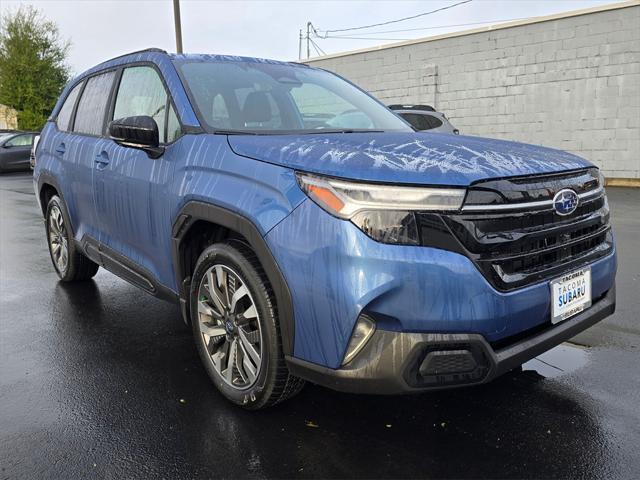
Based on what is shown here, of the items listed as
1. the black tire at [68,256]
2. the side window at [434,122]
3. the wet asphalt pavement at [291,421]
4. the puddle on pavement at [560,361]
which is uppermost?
the side window at [434,122]

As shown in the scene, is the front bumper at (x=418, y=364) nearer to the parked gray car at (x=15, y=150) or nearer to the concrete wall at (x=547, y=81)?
the concrete wall at (x=547, y=81)

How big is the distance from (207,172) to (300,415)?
49.9 inches

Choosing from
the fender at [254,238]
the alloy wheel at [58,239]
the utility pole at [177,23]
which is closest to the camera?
the fender at [254,238]

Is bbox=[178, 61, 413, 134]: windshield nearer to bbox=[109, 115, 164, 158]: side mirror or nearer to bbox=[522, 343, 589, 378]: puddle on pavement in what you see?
bbox=[109, 115, 164, 158]: side mirror

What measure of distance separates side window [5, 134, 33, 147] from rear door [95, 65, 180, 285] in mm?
18088

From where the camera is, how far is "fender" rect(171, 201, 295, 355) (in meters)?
2.34

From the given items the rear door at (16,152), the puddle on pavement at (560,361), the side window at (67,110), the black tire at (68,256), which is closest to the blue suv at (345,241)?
the puddle on pavement at (560,361)

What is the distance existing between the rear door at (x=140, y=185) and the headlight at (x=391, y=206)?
4.16ft

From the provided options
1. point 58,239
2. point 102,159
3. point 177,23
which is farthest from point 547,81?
point 102,159

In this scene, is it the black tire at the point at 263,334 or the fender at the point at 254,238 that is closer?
the fender at the point at 254,238

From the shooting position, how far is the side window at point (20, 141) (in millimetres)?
19511

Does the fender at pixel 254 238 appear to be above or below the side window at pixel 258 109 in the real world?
below

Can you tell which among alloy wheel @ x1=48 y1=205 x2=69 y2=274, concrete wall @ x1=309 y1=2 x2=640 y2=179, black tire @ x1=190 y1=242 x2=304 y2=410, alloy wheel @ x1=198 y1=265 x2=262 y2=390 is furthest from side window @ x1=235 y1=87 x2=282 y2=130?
concrete wall @ x1=309 y1=2 x2=640 y2=179

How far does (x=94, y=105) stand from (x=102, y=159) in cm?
80
